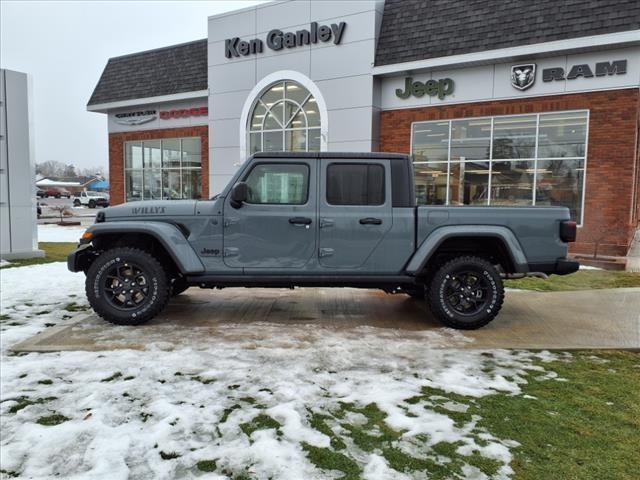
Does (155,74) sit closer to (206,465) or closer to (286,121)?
(286,121)

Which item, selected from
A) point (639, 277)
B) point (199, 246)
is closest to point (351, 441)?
point (199, 246)

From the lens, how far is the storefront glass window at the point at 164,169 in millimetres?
20375

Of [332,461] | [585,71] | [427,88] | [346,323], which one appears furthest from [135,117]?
[332,461]

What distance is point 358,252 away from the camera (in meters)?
5.52

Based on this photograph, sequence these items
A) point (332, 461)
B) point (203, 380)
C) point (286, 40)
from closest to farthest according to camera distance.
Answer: point (332, 461)
point (203, 380)
point (286, 40)

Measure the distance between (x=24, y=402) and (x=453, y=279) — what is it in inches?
164

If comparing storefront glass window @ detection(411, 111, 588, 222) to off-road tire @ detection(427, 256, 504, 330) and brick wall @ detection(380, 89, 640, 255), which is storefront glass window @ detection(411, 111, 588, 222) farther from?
off-road tire @ detection(427, 256, 504, 330)

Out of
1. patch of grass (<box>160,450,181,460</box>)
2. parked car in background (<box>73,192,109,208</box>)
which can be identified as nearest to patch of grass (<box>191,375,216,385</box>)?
patch of grass (<box>160,450,181,460</box>)

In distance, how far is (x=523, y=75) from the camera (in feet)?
42.8

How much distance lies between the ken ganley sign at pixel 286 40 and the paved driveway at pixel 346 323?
10.7 m

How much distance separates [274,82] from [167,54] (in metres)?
5.94

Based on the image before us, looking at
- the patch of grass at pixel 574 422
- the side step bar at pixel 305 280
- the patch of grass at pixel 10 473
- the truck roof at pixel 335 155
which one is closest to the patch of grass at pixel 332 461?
the patch of grass at pixel 574 422

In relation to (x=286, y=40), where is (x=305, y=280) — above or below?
below

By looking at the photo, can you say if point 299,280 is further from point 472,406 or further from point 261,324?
point 472,406
